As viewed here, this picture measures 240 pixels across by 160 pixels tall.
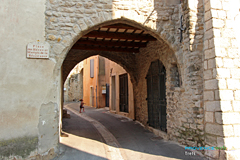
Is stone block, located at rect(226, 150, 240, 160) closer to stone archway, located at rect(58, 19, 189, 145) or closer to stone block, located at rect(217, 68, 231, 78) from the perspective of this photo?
stone archway, located at rect(58, 19, 189, 145)

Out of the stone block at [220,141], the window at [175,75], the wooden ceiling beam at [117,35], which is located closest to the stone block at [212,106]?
the stone block at [220,141]

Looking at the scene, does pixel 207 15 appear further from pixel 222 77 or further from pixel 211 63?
pixel 222 77

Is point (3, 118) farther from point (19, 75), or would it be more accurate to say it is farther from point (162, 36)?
point (162, 36)

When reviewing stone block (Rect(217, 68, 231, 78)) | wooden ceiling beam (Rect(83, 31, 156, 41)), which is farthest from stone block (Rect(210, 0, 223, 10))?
wooden ceiling beam (Rect(83, 31, 156, 41))

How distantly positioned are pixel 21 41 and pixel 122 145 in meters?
3.44

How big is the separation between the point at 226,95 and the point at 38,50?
3939 millimetres

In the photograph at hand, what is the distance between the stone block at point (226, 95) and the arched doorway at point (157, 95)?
222 centimetres

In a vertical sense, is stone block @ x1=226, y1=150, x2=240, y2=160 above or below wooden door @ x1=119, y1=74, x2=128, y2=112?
below

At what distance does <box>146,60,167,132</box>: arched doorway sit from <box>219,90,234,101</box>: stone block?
2224 millimetres

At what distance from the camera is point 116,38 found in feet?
21.2

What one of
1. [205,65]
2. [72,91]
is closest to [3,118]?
[205,65]

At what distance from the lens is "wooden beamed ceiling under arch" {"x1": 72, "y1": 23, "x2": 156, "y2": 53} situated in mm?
6027

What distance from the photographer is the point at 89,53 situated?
894 centimetres

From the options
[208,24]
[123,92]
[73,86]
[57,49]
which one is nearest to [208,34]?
[208,24]
